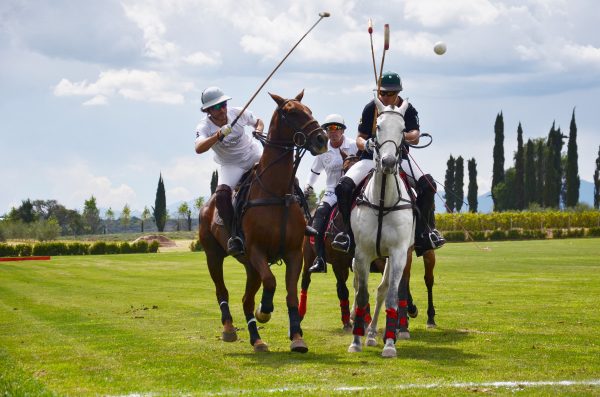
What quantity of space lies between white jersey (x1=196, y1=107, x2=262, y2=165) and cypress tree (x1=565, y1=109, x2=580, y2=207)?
333 ft

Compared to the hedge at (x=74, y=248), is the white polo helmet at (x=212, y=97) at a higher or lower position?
higher

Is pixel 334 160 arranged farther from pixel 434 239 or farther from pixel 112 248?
pixel 112 248

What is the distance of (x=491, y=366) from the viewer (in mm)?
10461

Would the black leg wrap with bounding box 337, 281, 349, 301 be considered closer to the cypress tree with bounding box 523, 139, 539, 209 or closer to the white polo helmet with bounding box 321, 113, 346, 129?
the white polo helmet with bounding box 321, 113, 346, 129

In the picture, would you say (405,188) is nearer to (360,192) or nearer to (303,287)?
(360,192)

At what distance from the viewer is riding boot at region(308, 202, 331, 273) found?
45.9ft

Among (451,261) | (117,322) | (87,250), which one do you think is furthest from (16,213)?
(117,322)

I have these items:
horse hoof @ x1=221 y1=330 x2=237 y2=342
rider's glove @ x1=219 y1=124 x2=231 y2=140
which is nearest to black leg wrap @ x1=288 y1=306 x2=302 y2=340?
horse hoof @ x1=221 y1=330 x2=237 y2=342

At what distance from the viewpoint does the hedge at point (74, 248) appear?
65.6 metres

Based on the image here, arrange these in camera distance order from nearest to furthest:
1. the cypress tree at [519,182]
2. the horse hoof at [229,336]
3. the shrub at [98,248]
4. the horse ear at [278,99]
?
the horse ear at [278,99], the horse hoof at [229,336], the shrub at [98,248], the cypress tree at [519,182]

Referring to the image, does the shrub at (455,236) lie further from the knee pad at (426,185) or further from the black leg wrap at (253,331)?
the black leg wrap at (253,331)

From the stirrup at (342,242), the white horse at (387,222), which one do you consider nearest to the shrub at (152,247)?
the stirrup at (342,242)

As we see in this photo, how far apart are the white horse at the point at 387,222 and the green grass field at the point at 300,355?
0.65 meters

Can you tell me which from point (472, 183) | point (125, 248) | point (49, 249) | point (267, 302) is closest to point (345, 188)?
point (267, 302)
